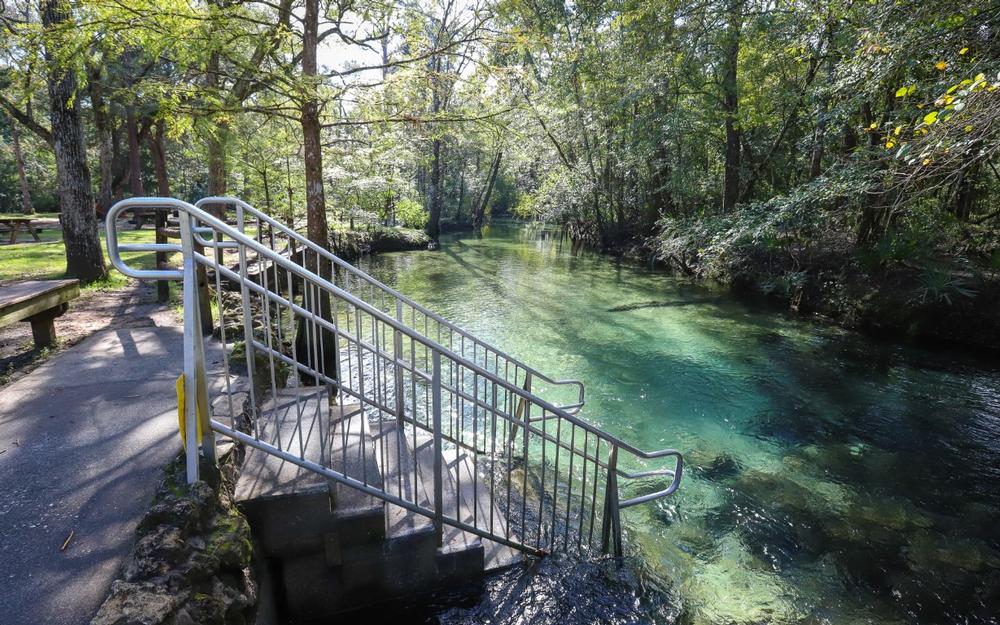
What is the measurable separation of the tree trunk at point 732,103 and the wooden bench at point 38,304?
48.1ft

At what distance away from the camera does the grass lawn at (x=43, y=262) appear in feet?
29.2

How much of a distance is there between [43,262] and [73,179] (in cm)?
394

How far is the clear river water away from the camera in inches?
141

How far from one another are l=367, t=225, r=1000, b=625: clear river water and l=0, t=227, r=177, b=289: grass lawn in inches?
267

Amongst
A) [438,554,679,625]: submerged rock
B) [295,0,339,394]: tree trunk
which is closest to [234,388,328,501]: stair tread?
[438,554,679,625]: submerged rock

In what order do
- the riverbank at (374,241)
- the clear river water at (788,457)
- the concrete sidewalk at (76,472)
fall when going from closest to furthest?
1. the concrete sidewalk at (76,472)
2. the clear river water at (788,457)
3. the riverbank at (374,241)

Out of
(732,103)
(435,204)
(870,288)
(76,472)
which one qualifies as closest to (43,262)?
(76,472)

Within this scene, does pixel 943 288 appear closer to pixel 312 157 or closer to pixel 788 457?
pixel 788 457

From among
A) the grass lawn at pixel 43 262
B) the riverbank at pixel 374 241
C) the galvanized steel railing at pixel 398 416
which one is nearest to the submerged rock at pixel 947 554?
the galvanized steel railing at pixel 398 416

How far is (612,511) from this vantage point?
3.48m

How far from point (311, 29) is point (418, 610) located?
6335 millimetres

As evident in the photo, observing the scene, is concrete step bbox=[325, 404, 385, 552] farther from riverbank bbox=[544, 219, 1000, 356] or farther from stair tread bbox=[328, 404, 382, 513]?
riverbank bbox=[544, 219, 1000, 356]

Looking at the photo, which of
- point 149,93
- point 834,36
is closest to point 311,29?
point 149,93

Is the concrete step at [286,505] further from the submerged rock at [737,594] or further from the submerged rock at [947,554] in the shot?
the submerged rock at [947,554]
